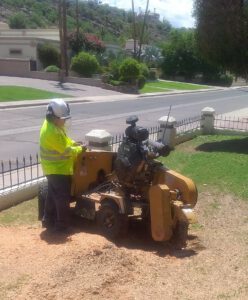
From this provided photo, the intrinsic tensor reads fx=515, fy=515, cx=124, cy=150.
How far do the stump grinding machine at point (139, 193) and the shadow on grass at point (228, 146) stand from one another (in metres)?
6.47

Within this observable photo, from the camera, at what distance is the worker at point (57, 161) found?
5863mm

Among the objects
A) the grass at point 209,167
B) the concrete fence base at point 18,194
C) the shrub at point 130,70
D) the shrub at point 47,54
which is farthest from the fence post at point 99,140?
the shrub at point 47,54

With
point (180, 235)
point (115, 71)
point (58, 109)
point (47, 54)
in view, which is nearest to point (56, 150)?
point (58, 109)

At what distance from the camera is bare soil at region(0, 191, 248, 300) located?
4.53 m

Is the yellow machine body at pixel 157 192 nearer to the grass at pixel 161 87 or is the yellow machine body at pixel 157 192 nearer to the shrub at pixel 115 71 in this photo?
the grass at pixel 161 87

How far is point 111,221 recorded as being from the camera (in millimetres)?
6000

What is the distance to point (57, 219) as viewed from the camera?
19.8 ft

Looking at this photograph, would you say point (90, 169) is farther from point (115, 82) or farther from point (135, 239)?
point (115, 82)

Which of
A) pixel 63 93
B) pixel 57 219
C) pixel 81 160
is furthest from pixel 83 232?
pixel 63 93

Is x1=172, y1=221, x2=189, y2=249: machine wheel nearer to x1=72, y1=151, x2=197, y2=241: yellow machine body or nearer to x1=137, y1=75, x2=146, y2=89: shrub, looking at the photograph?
x1=72, y1=151, x2=197, y2=241: yellow machine body

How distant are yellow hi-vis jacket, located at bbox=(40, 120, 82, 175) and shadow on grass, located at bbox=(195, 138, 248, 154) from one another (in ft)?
22.8

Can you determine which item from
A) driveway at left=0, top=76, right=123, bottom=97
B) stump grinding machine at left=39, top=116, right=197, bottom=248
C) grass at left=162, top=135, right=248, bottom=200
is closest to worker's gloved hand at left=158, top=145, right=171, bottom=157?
stump grinding machine at left=39, top=116, right=197, bottom=248

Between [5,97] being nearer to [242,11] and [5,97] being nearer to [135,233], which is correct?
[242,11]

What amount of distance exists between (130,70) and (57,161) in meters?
32.9
